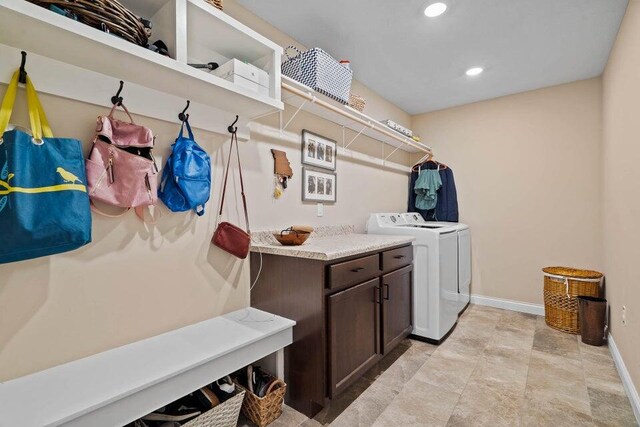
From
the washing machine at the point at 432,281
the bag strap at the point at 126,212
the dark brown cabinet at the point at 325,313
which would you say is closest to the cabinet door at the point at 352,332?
the dark brown cabinet at the point at 325,313

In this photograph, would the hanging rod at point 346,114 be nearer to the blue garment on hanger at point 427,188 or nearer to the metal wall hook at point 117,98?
the blue garment on hanger at point 427,188

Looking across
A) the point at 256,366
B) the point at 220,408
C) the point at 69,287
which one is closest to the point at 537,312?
the point at 256,366

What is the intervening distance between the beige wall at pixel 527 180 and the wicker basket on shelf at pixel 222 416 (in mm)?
3068

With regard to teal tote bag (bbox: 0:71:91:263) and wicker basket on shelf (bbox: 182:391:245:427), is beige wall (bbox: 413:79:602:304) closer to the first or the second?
wicker basket on shelf (bbox: 182:391:245:427)

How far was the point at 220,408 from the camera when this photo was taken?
132cm

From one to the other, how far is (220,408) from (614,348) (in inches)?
108

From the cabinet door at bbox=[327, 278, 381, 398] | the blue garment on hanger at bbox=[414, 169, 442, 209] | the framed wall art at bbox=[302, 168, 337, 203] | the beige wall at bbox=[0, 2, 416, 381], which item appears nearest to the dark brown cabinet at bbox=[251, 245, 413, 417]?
the cabinet door at bbox=[327, 278, 381, 398]

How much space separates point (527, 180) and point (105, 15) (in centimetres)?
368

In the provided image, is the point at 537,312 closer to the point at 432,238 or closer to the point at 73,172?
the point at 432,238

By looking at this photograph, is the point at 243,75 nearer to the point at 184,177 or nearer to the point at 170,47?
the point at 170,47

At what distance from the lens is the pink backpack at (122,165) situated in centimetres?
119

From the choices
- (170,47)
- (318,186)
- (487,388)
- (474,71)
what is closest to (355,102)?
(318,186)

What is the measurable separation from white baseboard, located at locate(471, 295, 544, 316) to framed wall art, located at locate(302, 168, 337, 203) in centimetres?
225

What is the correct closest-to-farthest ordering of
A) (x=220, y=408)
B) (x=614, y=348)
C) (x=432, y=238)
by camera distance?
(x=220, y=408), (x=614, y=348), (x=432, y=238)
